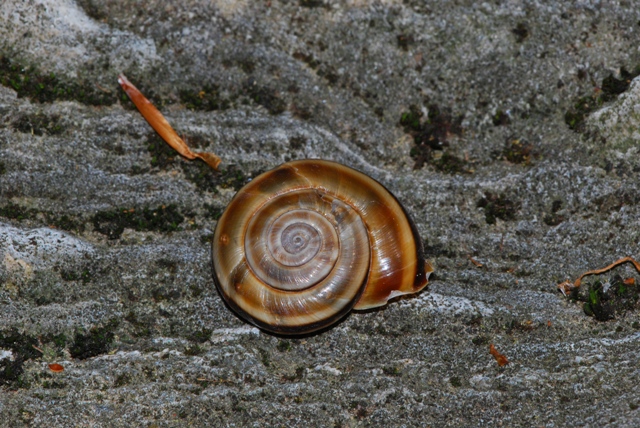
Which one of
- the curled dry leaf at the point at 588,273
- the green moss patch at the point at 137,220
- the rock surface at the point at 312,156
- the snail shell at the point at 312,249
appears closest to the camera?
the snail shell at the point at 312,249

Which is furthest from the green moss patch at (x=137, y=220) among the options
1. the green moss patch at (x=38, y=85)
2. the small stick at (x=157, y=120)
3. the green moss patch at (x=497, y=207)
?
the green moss patch at (x=497, y=207)

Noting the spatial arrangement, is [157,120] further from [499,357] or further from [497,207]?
[499,357]

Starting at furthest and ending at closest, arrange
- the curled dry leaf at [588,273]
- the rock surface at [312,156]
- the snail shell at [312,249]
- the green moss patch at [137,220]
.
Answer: the green moss patch at [137,220]
the curled dry leaf at [588,273]
the rock surface at [312,156]
the snail shell at [312,249]

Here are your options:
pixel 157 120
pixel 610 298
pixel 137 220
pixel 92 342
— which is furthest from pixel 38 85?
pixel 610 298

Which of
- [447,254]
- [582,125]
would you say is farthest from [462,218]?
[582,125]

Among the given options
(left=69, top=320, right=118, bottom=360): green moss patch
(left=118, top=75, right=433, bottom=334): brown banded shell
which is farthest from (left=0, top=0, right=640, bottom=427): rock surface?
(left=118, top=75, right=433, bottom=334): brown banded shell

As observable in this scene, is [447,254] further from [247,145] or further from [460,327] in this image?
[247,145]

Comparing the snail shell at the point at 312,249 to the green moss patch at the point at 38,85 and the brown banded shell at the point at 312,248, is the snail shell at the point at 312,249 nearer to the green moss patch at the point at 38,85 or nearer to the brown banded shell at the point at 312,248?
the brown banded shell at the point at 312,248

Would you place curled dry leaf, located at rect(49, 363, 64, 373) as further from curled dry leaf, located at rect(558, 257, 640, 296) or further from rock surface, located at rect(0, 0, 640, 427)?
curled dry leaf, located at rect(558, 257, 640, 296)
